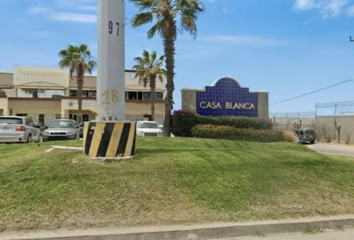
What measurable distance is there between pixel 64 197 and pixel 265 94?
20151mm

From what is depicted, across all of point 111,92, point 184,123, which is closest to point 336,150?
point 184,123

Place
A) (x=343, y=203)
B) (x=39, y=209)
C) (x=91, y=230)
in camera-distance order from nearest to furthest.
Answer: (x=91, y=230) → (x=39, y=209) → (x=343, y=203)

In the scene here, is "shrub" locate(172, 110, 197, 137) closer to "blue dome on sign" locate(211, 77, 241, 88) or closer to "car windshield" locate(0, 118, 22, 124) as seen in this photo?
"blue dome on sign" locate(211, 77, 241, 88)

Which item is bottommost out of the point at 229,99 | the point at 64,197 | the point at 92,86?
the point at 64,197

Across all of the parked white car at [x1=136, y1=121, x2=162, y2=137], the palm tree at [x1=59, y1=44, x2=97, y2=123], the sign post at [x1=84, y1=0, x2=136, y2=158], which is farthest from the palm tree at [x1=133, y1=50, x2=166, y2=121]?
the sign post at [x1=84, y1=0, x2=136, y2=158]

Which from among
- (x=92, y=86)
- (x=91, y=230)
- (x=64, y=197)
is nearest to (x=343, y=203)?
(x=91, y=230)

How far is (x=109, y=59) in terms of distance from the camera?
7.43 meters

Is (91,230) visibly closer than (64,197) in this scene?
Yes

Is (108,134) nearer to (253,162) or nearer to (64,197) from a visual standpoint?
(64,197)

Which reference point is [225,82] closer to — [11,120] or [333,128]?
[11,120]

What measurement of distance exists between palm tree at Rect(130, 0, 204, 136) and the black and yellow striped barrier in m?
13.5

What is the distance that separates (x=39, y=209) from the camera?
203 inches

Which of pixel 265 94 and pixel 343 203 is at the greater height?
pixel 265 94

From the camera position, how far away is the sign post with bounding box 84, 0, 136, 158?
23.1 ft
